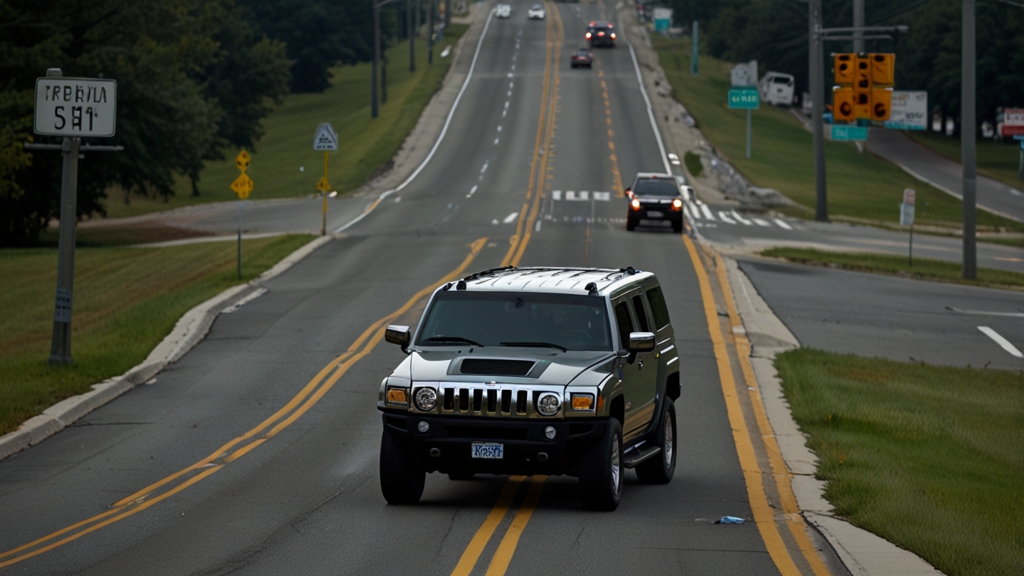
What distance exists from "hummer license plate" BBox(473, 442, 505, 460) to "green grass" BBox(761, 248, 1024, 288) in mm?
25517

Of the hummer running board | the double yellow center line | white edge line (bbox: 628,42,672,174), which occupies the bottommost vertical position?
the double yellow center line

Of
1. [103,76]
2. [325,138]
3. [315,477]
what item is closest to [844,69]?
[325,138]

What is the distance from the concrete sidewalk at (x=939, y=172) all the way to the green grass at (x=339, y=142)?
32773 mm

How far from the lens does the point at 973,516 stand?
33.9 feet

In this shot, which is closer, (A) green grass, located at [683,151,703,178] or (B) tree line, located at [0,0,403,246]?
(B) tree line, located at [0,0,403,246]

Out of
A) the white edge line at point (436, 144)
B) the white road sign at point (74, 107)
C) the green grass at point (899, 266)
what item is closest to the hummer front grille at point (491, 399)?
the white road sign at point (74, 107)

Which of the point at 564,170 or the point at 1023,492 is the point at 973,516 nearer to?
the point at 1023,492

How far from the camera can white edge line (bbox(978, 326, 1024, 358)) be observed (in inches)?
891

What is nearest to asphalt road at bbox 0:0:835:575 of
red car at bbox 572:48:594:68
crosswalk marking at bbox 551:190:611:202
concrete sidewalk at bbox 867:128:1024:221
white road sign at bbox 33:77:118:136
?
white road sign at bbox 33:77:118:136

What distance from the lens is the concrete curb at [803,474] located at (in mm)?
8625

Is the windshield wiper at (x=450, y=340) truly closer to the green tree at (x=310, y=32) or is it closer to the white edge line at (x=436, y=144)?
the white edge line at (x=436, y=144)

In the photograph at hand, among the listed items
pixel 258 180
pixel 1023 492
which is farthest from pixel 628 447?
pixel 258 180

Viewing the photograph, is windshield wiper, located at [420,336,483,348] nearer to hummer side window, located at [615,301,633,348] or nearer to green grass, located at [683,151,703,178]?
Answer: hummer side window, located at [615,301,633,348]

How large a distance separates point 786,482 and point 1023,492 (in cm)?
240
